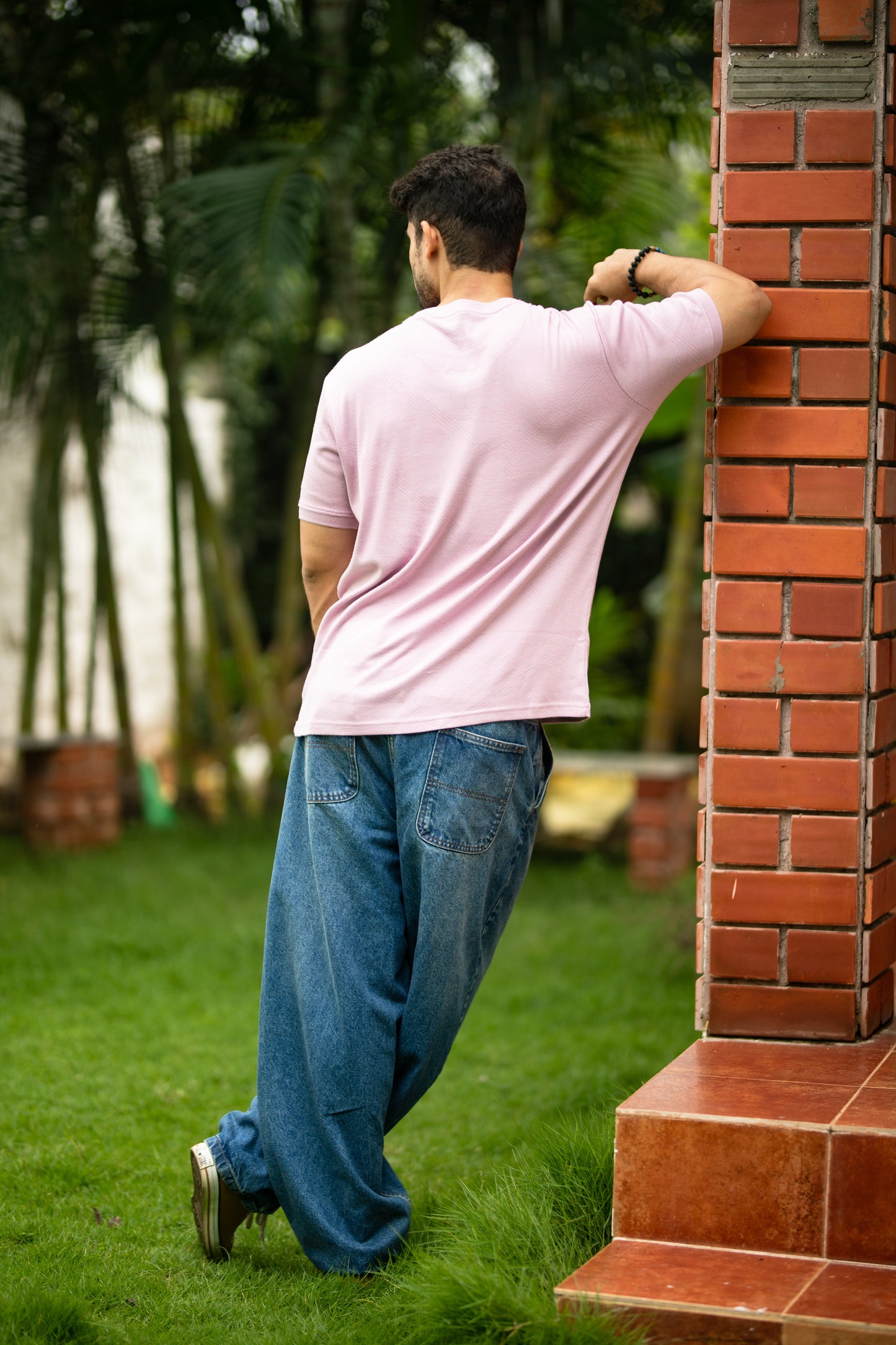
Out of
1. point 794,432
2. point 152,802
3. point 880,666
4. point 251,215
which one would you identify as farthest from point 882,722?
point 152,802

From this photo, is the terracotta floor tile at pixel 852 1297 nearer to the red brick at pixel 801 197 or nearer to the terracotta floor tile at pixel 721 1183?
the terracotta floor tile at pixel 721 1183

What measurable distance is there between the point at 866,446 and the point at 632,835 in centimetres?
460

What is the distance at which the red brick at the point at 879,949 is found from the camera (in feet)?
8.11

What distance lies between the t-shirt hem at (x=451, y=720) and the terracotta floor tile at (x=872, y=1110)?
708mm

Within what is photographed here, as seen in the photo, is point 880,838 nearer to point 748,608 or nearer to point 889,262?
point 748,608

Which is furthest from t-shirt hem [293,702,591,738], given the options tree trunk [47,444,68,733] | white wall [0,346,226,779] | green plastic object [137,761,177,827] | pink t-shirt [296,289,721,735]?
white wall [0,346,226,779]

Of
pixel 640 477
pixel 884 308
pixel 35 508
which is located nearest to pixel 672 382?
pixel 884 308

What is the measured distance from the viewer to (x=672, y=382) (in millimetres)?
2287

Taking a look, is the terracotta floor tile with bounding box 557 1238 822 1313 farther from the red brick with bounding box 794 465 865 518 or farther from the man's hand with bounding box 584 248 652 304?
the man's hand with bounding box 584 248 652 304

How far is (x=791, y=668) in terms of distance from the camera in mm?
2471

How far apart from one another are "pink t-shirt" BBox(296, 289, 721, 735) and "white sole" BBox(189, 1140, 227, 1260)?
0.80m

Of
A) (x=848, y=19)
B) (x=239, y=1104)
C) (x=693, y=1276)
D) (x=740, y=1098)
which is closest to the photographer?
(x=693, y=1276)

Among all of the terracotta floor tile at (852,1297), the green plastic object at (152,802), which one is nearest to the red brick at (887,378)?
the terracotta floor tile at (852,1297)

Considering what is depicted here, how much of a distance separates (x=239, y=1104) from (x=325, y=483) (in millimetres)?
1847
